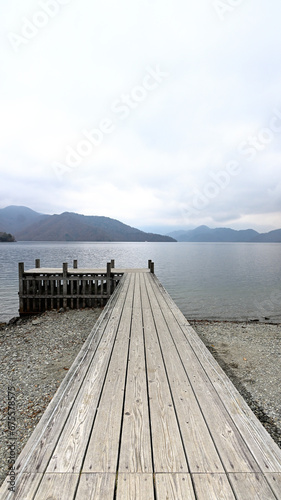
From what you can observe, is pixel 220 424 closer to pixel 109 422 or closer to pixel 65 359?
pixel 109 422

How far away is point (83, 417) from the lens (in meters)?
2.44

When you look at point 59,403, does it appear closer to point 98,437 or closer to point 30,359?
point 98,437

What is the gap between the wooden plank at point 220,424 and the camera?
1935 mm

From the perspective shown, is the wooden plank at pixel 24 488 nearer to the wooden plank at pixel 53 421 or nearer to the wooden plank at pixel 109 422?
the wooden plank at pixel 53 421

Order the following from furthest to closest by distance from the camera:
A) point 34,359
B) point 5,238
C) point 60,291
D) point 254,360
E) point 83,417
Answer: point 5,238, point 60,291, point 254,360, point 34,359, point 83,417

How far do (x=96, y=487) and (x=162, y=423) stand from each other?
84cm

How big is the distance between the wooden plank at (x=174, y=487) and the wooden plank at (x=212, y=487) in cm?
5

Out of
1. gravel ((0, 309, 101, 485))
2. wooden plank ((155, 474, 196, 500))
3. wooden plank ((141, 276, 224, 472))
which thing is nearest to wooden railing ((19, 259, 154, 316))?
gravel ((0, 309, 101, 485))

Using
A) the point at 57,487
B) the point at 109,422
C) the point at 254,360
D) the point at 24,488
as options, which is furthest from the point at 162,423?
the point at 254,360

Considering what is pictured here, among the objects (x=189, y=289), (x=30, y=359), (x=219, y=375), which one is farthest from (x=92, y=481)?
(x=189, y=289)

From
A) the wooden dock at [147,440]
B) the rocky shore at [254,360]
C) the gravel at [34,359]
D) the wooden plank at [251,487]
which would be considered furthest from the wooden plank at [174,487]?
the rocky shore at [254,360]

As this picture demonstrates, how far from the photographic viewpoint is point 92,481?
1.74 meters

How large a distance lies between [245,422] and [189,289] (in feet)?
70.8

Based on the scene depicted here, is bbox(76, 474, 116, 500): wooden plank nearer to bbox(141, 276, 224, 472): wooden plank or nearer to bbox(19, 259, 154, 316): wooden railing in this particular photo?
bbox(141, 276, 224, 472): wooden plank
